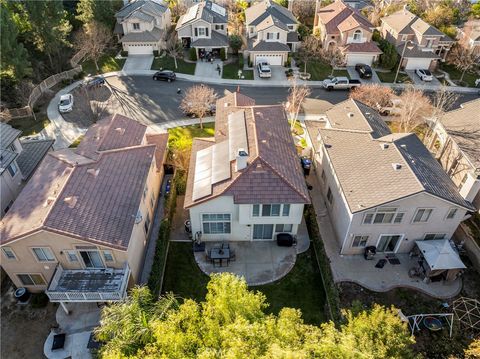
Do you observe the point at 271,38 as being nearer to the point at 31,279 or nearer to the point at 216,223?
the point at 216,223

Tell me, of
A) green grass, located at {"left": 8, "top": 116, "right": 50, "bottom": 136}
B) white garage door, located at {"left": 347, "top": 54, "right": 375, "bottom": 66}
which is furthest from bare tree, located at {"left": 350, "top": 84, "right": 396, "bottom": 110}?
green grass, located at {"left": 8, "top": 116, "right": 50, "bottom": 136}

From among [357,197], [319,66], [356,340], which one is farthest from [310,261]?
[319,66]

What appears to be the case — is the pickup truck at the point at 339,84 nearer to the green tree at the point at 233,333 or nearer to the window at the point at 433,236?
the window at the point at 433,236

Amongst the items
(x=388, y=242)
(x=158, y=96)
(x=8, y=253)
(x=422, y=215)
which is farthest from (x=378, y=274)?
(x=158, y=96)

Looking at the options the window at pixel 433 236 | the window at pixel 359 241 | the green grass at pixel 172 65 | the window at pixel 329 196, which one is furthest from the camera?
the green grass at pixel 172 65

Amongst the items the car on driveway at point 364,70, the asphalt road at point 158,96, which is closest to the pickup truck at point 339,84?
the asphalt road at point 158,96

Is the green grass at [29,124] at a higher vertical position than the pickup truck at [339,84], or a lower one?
lower
